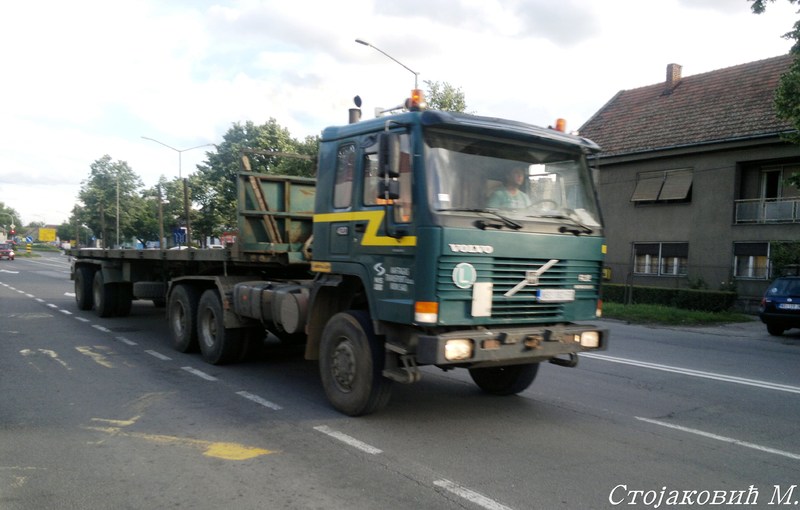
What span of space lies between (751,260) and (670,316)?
20.4 ft

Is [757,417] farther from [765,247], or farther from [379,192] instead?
[765,247]

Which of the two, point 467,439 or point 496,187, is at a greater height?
point 496,187

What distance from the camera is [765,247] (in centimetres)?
2130

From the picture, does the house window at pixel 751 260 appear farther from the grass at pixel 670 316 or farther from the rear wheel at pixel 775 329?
the rear wheel at pixel 775 329

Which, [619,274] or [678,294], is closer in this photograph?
[678,294]

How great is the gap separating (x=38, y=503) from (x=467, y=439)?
325cm

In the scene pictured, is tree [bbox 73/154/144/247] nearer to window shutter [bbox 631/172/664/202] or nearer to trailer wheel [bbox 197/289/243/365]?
window shutter [bbox 631/172/664/202]

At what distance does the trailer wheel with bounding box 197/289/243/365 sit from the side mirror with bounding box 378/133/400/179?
410cm

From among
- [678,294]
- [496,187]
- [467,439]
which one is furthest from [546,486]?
[678,294]

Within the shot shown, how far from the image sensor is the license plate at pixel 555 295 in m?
5.74

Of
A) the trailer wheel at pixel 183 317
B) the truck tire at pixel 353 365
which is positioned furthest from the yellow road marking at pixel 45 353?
the truck tire at pixel 353 365

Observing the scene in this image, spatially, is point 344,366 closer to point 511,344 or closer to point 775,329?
point 511,344

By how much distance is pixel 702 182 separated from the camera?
23062mm

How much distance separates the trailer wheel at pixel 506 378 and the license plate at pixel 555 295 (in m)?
1.27
